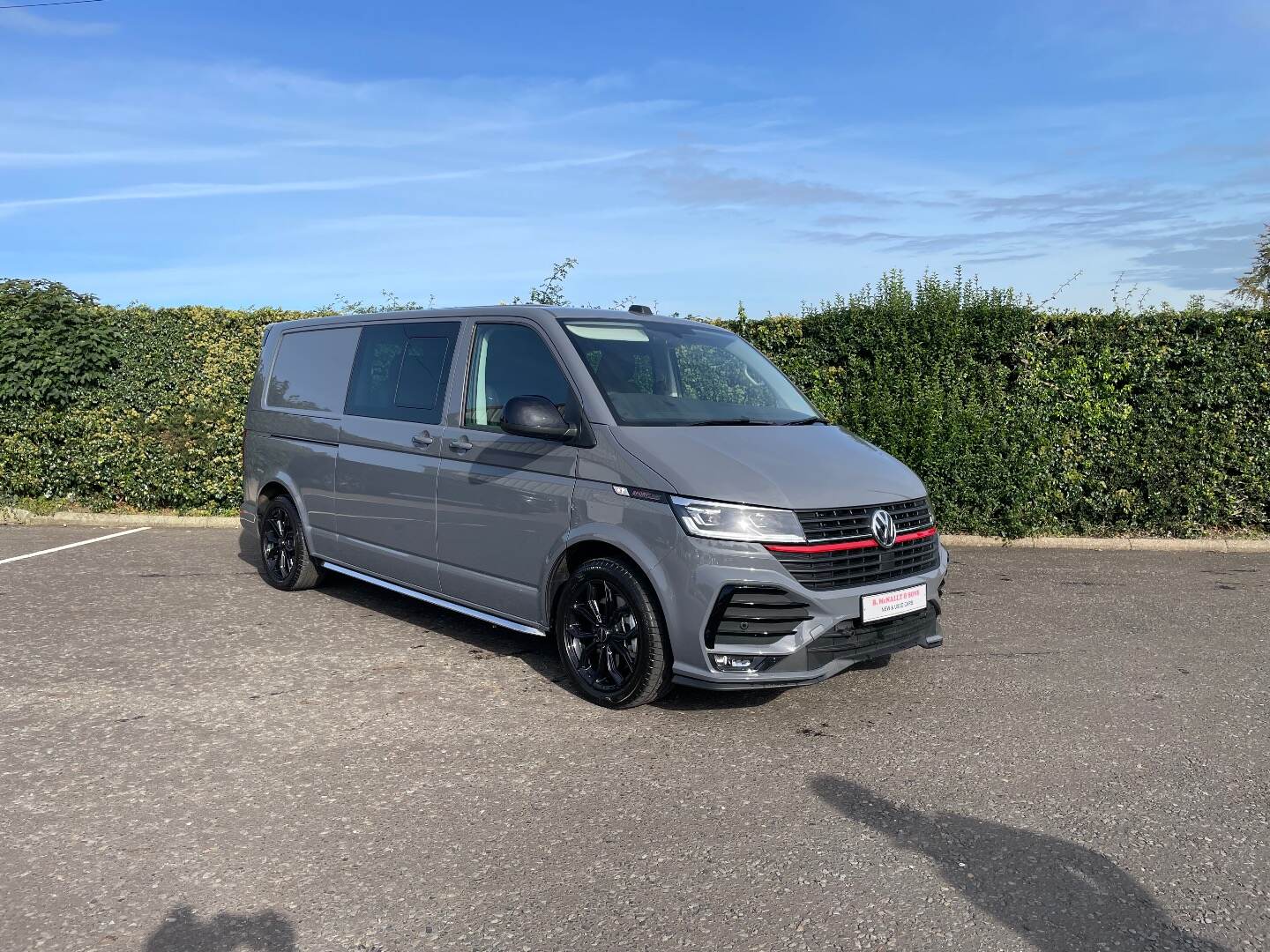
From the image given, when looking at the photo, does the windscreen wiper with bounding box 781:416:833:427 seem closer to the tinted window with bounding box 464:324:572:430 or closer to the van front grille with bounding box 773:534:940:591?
the van front grille with bounding box 773:534:940:591

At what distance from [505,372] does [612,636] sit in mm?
1656

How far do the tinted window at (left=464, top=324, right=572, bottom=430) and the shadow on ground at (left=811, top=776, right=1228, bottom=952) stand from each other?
258cm

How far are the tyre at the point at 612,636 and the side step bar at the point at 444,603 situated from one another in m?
0.29

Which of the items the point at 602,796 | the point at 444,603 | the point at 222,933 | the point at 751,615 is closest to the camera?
the point at 222,933

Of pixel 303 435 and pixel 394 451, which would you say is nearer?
pixel 394 451

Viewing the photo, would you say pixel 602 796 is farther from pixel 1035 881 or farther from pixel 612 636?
pixel 1035 881

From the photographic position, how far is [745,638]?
15.1 feet

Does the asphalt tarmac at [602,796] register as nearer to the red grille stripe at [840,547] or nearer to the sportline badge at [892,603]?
the sportline badge at [892,603]

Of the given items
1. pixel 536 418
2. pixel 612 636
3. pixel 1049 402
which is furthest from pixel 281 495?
pixel 1049 402

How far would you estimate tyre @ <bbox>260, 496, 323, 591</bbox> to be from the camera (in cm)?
752

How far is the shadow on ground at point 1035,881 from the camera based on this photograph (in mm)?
3041

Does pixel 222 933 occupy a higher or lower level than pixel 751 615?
lower

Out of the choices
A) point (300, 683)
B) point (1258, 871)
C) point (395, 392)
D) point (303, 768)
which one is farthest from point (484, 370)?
point (1258, 871)

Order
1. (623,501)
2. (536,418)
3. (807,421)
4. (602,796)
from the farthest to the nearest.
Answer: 1. (807,421)
2. (536,418)
3. (623,501)
4. (602,796)
